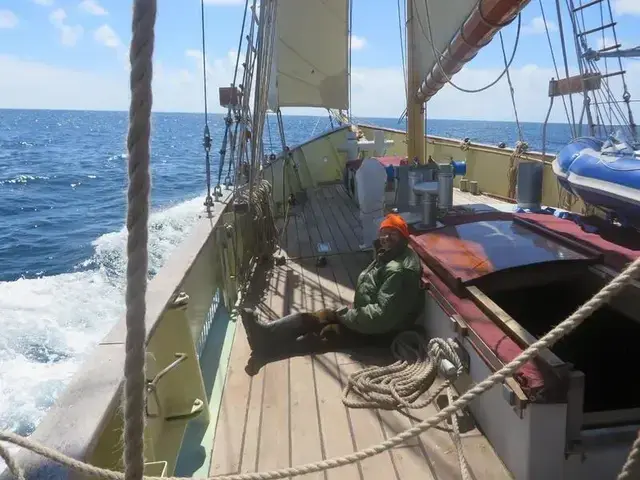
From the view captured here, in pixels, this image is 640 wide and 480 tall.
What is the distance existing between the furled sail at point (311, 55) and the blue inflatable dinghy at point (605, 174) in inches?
237

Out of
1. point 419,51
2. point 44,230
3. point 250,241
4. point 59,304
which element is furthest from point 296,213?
point 44,230

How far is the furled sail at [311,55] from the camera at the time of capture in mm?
9820

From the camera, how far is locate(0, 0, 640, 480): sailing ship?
4.79ft

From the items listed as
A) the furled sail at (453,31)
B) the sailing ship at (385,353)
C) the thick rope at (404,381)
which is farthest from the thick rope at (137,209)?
the furled sail at (453,31)

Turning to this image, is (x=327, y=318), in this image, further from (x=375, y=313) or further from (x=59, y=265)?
(x=59, y=265)

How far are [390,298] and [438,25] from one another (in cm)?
237

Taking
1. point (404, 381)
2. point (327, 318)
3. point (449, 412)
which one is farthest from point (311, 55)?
A: point (449, 412)

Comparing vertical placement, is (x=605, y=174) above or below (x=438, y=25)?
below

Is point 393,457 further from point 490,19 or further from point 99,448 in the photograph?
point 490,19

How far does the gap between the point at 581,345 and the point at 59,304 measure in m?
8.86

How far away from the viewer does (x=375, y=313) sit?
3373 millimetres

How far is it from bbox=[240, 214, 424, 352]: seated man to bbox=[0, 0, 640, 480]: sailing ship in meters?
0.11

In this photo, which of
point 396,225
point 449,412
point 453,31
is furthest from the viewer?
point 453,31

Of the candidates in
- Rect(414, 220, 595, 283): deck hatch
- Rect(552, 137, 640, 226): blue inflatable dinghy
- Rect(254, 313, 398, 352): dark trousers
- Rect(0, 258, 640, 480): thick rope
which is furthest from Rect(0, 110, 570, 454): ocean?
Rect(552, 137, 640, 226): blue inflatable dinghy
